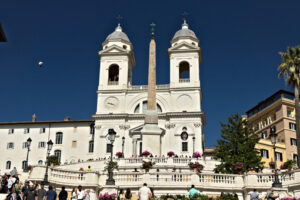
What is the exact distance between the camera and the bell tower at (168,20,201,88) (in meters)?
73.0

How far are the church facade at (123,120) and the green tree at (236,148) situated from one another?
19.3 m

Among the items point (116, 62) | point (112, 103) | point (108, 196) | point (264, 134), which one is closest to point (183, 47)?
point (116, 62)

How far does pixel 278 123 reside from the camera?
7400 cm

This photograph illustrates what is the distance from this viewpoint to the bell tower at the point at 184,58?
72994 mm

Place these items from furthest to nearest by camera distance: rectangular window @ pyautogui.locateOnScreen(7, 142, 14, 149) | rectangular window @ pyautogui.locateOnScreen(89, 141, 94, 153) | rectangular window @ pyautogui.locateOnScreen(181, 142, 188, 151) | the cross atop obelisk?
rectangular window @ pyautogui.locateOnScreen(7, 142, 14, 149) → rectangular window @ pyautogui.locateOnScreen(89, 141, 94, 153) → rectangular window @ pyautogui.locateOnScreen(181, 142, 188, 151) → the cross atop obelisk

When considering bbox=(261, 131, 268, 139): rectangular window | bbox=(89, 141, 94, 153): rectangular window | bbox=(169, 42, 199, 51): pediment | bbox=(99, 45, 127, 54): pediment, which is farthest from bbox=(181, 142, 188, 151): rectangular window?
bbox=(99, 45, 127, 54): pediment

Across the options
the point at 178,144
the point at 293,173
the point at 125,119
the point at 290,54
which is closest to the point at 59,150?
the point at 125,119

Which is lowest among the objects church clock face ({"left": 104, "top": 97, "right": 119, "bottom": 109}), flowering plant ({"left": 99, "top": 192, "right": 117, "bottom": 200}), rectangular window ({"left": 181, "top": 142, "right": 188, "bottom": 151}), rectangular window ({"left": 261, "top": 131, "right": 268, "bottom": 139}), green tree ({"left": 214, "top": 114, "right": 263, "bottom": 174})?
flowering plant ({"left": 99, "top": 192, "right": 117, "bottom": 200})

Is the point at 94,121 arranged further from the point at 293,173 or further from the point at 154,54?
the point at 293,173

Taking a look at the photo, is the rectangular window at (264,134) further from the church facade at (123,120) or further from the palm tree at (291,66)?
the palm tree at (291,66)

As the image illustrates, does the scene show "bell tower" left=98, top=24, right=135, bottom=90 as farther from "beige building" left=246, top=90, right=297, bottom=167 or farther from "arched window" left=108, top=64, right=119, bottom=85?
"beige building" left=246, top=90, right=297, bottom=167

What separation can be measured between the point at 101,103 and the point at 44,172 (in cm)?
4525

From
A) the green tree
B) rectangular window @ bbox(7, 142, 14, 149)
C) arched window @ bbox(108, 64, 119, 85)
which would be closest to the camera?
the green tree

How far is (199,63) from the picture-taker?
76.0 m
